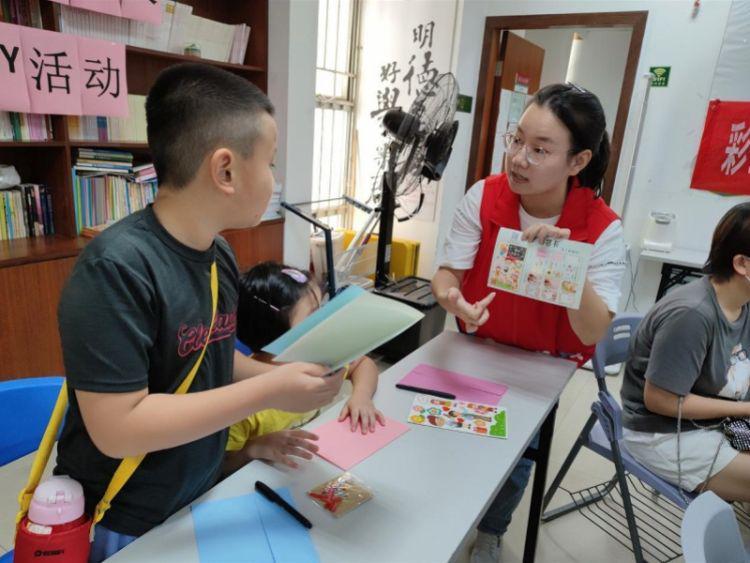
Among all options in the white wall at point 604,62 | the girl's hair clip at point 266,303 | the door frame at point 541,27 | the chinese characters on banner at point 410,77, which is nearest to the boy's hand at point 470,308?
the girl's hair clip at point 266,303

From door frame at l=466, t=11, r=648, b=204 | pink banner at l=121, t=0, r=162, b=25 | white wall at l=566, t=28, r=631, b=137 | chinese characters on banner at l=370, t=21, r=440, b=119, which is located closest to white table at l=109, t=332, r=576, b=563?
pink banner at l=121, t=0, r=162, b=25

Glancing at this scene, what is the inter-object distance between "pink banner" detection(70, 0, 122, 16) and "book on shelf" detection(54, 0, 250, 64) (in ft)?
0.35

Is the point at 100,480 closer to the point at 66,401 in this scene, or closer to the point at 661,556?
the point at 66,401

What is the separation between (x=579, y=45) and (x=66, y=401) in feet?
21.6

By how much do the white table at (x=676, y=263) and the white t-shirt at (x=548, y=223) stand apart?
2144 mm

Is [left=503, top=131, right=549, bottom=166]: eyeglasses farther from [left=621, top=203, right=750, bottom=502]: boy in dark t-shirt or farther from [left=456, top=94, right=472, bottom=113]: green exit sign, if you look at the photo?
[left=456, top=94, right=472, bottom=113]: green exit sign

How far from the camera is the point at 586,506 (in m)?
1.98

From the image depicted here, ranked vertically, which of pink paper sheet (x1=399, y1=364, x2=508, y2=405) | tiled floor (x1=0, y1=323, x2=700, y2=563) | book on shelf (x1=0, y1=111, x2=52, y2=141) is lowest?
tiled floor (x1=0, y1=323, x2=700, y2=563)

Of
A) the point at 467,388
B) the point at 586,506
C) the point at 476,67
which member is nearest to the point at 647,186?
the point at 476,67

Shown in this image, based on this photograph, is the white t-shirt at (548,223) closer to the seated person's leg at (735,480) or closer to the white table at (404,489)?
the white table at (404,489)

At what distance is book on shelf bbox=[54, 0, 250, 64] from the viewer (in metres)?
2.18

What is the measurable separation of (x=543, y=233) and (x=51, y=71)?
79.7 inches

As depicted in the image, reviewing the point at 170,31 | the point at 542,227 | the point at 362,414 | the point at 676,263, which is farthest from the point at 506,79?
the point at 362,414

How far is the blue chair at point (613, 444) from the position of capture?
1481mm
